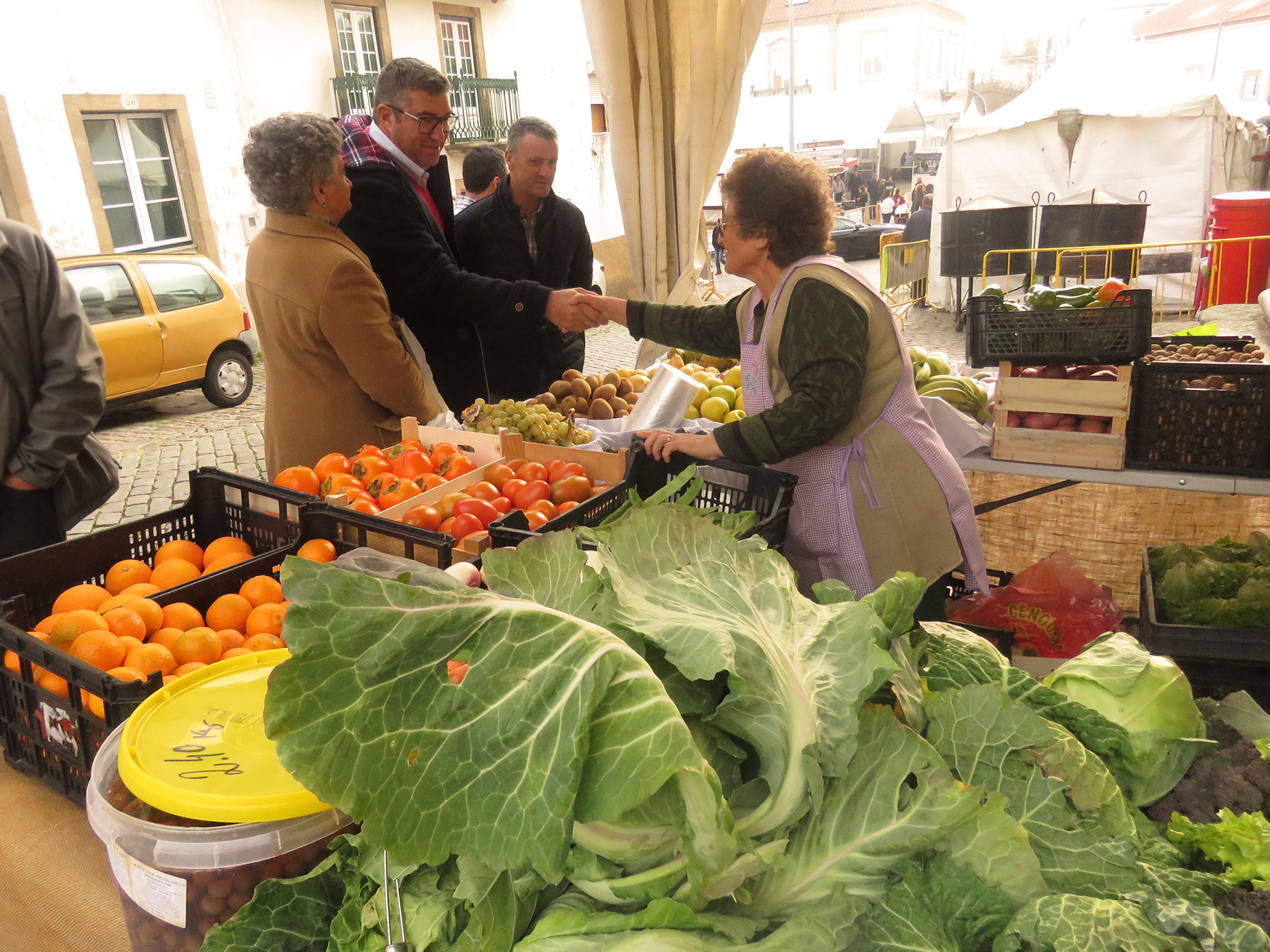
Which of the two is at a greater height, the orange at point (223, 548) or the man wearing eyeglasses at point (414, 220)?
the man wearing eyeglasses at point (414, 220)

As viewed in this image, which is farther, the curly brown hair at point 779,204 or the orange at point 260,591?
the curly brown hair at point 779,204

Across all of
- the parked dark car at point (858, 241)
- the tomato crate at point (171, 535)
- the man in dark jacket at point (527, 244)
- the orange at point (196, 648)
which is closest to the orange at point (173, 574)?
the tomato crate at point (171, 535)

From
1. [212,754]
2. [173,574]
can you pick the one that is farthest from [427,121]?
[212,754]

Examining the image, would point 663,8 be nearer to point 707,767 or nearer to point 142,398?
point 707,767

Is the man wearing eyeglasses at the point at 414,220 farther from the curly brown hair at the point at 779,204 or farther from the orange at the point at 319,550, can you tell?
the orange at the point at 319,550

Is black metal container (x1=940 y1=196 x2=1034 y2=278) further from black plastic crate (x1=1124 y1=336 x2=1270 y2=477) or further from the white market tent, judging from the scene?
black plastic crate (x1=1124 y1=336 x2=1270 y2=477)

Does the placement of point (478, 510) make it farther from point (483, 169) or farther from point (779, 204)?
point (483, 169)

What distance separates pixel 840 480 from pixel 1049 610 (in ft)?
2.55

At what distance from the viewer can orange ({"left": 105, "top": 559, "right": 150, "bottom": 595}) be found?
193 centimetres

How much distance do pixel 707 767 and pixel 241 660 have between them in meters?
0.85

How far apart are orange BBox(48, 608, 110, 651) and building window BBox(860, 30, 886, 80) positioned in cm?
4891

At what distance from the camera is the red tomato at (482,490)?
2.42 meters

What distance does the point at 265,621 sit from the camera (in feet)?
5.59

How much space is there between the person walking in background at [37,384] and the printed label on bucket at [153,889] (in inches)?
76.0
